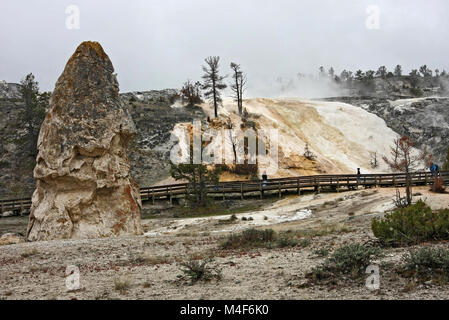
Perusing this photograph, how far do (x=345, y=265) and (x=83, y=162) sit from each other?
12.6m

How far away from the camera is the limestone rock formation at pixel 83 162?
17484 mm

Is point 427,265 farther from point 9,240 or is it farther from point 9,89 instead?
point 9,89

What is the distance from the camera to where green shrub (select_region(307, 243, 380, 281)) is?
7.73 meters

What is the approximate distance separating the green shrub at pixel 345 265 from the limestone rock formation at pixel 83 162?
1160cm

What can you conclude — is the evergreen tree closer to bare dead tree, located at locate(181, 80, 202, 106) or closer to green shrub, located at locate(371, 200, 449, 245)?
bare dead tree, located at locate(181, 80, 202, 106)

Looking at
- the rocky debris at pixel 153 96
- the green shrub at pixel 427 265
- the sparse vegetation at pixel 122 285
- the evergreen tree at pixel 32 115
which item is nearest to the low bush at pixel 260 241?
the green shrub at pixel 427 265

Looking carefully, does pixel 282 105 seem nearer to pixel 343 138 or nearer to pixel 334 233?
pixel 343 138

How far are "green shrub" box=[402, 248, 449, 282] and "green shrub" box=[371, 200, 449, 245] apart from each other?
3.06 metres

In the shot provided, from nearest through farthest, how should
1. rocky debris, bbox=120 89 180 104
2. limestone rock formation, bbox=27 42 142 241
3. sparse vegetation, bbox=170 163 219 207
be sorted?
limestone rock formation, bbox=27 42 142 241 < sparse vegetation, bbox=170 163 219 207 < rocky debris, bbox=120 89 180 104

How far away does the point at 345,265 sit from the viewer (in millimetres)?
7941

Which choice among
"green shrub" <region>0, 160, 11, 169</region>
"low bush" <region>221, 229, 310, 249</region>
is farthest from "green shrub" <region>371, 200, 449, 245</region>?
"green shrub" <region>0, 160, 11, 169</region>

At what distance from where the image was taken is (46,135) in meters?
18.2

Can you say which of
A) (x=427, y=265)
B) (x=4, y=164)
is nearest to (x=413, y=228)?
(x=427, y=265)

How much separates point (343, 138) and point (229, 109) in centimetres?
1556
